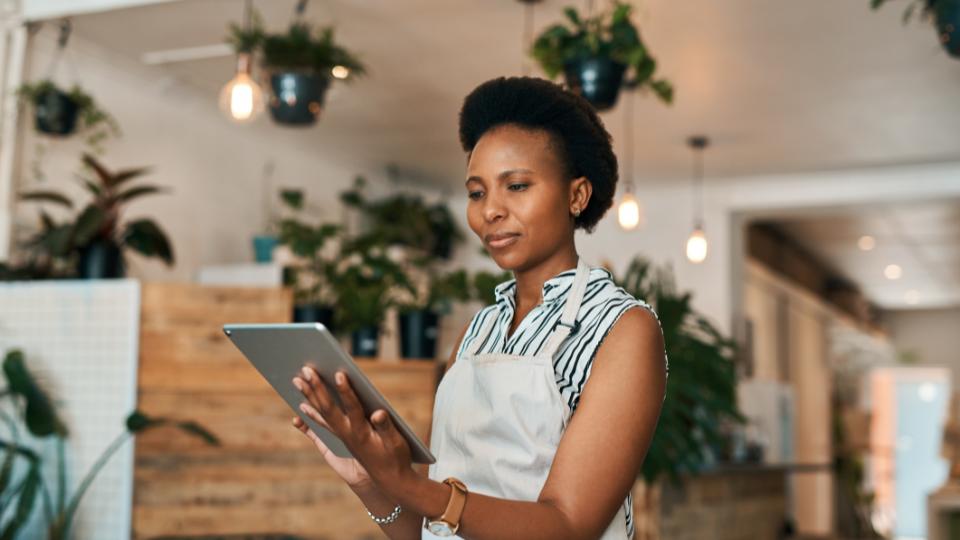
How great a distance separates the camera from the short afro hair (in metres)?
1.37

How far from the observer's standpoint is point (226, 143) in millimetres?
6988

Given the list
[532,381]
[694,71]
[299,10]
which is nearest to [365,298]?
[299,10]

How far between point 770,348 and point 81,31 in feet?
23.7

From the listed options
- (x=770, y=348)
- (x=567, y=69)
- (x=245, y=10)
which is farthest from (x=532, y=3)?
(x=770, y=348)

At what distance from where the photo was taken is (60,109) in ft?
17.0

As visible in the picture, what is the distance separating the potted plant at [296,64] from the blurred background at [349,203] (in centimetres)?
1

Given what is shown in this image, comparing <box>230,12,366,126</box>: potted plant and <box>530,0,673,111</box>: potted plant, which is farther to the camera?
<box>230,12,366,126</box>: potted plant

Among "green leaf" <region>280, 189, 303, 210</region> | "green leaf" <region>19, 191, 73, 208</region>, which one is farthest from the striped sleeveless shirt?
"green leaf" <region>280, 189, 303, 210</region>

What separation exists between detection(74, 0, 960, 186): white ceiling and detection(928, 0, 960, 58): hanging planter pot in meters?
1.26

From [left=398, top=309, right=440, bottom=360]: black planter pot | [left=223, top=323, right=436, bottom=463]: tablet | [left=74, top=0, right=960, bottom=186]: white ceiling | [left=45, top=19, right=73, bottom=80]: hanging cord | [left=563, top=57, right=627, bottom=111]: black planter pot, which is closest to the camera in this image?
[left=223, top=323, right=436, bottom=463]: tablet

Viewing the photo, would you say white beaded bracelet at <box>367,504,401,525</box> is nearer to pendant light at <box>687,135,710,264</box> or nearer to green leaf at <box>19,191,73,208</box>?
green leaf at <box>19,191,73,208</box>

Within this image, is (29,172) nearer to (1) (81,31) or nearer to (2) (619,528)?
(1) (81,31)

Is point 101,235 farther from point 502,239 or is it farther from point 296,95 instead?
point 502,239

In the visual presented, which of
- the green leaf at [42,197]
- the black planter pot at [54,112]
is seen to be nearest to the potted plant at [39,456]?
the green leaf at [42,197]
